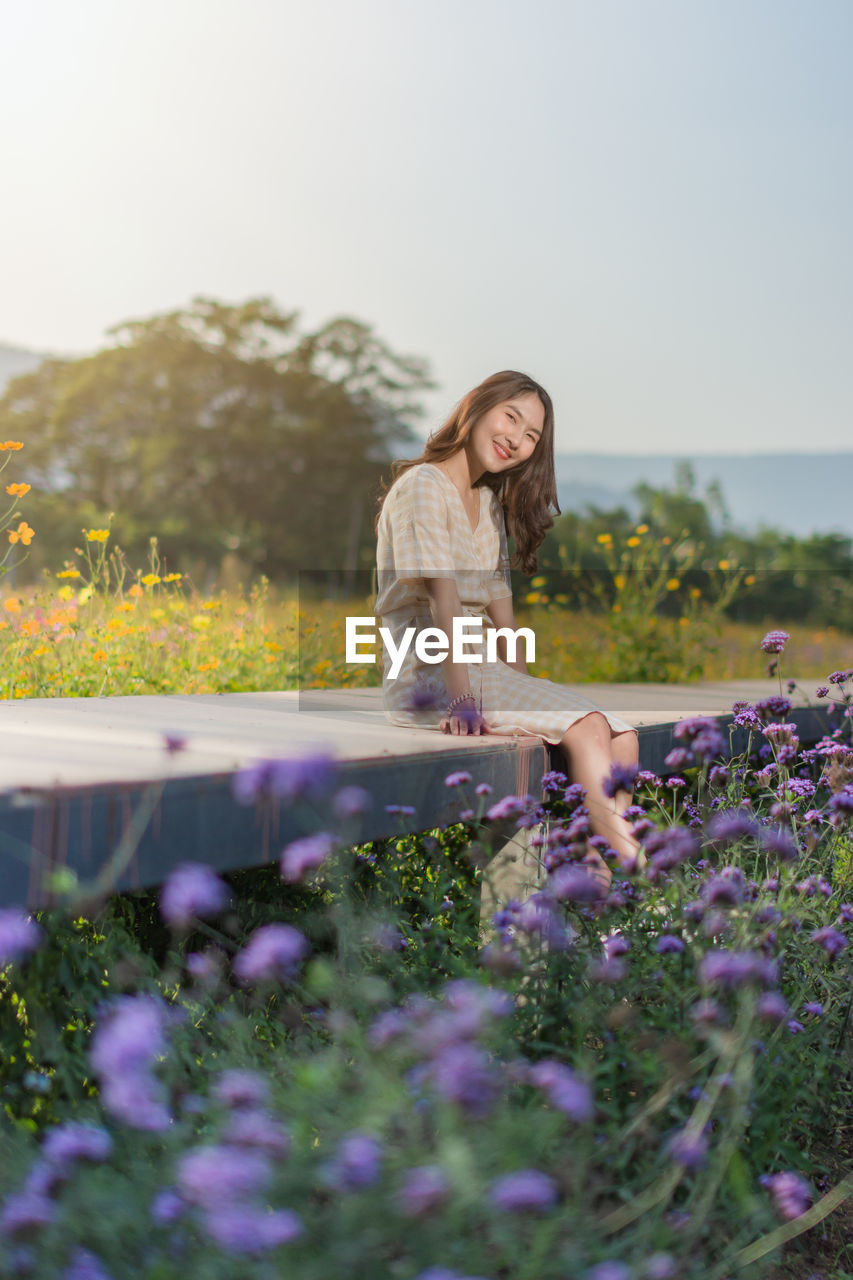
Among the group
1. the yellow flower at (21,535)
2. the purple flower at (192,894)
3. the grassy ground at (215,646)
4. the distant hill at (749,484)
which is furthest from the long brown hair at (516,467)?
the distant hill at (749,484)

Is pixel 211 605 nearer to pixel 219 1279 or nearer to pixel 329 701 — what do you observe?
pixel 329 701

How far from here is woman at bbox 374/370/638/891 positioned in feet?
7.94

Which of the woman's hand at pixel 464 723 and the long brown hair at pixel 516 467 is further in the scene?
the long brown hair at pixel 516 467

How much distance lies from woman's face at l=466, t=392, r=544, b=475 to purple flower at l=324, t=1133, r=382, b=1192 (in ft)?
7.26

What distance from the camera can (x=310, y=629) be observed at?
511cm

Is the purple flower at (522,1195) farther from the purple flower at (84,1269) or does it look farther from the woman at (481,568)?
the woman at (481,568)

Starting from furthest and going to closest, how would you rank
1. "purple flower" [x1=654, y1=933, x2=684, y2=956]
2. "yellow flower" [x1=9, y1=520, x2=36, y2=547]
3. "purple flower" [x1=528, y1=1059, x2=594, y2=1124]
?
"yellow flower" [x1=9, y1=520, x2=36, y2=547], "purple flower" [x1=654, y1=933, x2=684, y2=956], "purple flower" [x1=528, y1=1059, x2=594, y2=1124]

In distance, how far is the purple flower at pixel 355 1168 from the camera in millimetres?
828

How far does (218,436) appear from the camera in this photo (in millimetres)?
31578

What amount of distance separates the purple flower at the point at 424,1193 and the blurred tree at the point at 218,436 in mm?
29159

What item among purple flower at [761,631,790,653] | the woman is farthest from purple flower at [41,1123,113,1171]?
purple flower at [761,631,790,653]

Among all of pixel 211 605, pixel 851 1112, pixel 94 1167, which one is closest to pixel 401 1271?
pixel 94 1167

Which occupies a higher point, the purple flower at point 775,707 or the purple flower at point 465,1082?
the purple flower at point 775,707

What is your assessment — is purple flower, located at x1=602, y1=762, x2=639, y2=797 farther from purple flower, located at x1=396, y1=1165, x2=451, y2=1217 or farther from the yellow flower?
the yellow flower
